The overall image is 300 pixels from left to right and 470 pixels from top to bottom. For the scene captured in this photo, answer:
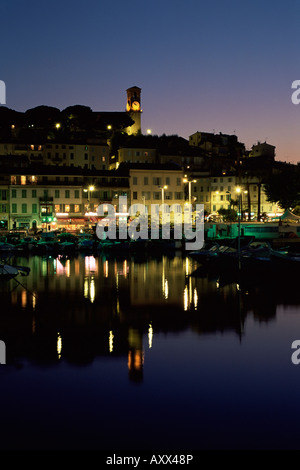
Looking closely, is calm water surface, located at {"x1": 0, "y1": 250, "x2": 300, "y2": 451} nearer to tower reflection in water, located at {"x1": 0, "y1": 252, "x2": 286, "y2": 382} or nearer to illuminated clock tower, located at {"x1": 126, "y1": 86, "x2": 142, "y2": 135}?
tower reflection in water, located at {"x1": 0, "y1": 252, "x2": 286, "y2": 382}

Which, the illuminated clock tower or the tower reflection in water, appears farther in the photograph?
the illuminated clock tower

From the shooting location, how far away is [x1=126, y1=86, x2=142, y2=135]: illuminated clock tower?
120238 millimetres

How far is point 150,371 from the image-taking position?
39.8 ft

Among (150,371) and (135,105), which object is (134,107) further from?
(150,371)

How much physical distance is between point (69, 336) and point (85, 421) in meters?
5.86

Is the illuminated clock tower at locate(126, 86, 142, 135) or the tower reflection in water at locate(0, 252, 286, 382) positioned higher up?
the illuminated clock tower at locate(126, 86, 142, 135)

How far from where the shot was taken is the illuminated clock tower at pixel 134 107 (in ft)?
394

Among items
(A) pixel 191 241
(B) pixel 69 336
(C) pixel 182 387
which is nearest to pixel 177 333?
(B) pixel 69 336

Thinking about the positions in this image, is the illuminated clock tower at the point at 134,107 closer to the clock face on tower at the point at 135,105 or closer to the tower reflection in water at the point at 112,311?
the clock face on tower at the point at 135,105

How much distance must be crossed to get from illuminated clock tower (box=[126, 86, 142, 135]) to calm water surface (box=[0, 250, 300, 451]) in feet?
333

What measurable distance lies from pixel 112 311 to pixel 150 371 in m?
7.26

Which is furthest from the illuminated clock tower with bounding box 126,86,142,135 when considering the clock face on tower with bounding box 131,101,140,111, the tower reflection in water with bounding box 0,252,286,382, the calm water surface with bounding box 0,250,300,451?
the calm water surface with bounding box 0,250,300,451

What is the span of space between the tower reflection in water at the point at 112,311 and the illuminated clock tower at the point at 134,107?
9266 cm
